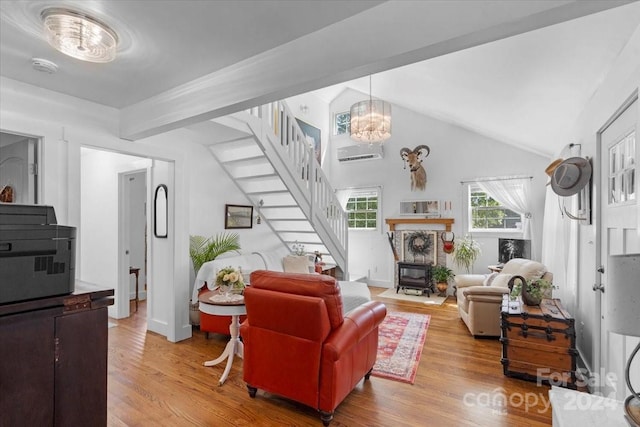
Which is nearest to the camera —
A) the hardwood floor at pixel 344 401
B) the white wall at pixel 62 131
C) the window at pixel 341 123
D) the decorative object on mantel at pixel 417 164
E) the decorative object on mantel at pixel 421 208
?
the hardwood floor at pixel 344 401

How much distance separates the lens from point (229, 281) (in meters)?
2.98

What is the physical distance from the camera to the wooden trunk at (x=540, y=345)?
2.70 m

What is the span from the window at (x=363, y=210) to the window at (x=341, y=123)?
5.26 ft

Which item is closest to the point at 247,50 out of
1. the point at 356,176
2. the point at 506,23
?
the point at 506,23

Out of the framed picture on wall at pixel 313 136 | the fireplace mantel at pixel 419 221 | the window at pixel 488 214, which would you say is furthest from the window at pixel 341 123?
the window at pixel 488 214

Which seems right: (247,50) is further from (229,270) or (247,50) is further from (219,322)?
(219,322)

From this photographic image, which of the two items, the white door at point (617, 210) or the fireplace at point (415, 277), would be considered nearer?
the white door at point (617, 210)

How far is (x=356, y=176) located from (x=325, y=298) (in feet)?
17.4

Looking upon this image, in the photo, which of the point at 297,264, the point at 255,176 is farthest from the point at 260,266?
the point at 255,176

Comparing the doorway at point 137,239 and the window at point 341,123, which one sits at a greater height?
the window at point 341,123

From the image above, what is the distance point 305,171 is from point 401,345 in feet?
8.81

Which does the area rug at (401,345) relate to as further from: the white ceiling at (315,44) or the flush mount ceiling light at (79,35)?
the flush mount ceiling light at (79,35)

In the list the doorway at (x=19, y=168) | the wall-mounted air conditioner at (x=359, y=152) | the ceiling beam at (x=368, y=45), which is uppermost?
the wall-mounted air conditioner at (x=359, y=152)

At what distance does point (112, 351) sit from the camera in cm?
343
